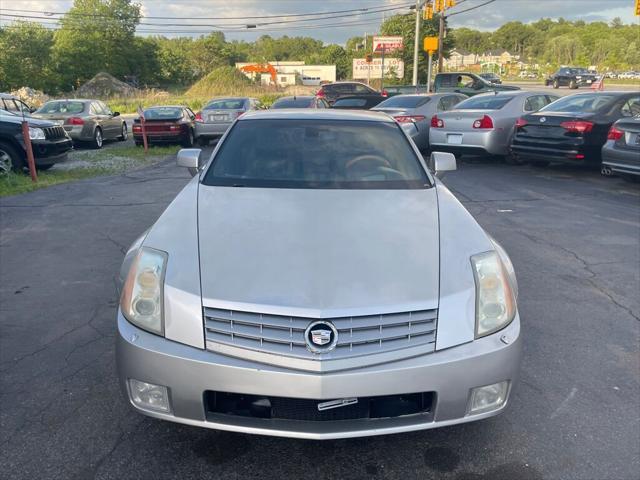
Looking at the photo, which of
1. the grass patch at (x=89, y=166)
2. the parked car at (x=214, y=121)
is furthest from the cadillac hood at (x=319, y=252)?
the parked car at (x=214, y=121)

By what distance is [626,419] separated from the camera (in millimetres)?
2939

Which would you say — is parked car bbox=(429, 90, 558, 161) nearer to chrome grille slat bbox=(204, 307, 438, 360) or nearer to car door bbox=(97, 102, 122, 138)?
chrome grille slat bbox=(204, 307, 438, 360)

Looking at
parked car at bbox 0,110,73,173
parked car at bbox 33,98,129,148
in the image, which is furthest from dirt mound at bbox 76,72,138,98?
parked car at bbox 0,110,73,173

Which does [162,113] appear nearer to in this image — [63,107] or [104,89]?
[63,107]

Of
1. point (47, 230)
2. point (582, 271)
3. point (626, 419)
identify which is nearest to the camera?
point (626, 419)

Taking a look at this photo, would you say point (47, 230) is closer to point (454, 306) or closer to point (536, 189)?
point (454, 306)

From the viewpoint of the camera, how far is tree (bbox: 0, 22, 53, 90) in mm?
62469

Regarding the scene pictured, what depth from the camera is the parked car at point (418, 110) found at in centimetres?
1288

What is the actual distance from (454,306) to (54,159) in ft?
34.7

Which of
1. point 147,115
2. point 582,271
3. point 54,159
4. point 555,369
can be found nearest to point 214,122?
point 147,115

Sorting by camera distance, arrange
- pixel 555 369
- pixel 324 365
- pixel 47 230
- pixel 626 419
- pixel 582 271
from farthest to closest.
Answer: pixel 47 230, pixel 582 271, pixel 555 369, pixel 626 419, pixel 324 365

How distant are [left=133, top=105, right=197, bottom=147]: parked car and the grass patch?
0.97 feet

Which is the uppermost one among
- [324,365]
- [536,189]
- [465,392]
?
[324,365]

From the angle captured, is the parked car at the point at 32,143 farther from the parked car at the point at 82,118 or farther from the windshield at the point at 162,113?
the windshield at the point at 162,113
